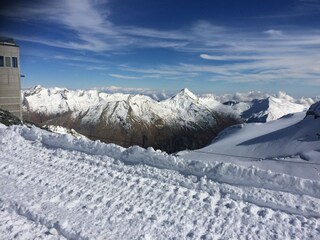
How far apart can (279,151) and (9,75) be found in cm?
2340

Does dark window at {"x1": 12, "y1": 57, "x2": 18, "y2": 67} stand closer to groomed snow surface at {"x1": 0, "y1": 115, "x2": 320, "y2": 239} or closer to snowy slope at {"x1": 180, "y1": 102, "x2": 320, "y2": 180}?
snowy slope at {"x1": 180, "y1": 102, "x2": 320, "y2": 180}

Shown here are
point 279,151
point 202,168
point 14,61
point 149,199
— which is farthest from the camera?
point 14,61

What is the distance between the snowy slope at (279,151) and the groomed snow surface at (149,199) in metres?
3.30

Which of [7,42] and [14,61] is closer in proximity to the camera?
[7,42]

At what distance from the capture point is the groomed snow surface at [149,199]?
7.81 metres

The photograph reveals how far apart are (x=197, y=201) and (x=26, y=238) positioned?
4.25 metres

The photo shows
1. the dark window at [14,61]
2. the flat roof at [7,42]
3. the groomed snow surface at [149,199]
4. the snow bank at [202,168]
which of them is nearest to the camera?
the groomed snow surface at [149,199]

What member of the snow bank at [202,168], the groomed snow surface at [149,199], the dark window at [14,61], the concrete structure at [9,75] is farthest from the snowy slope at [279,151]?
the dark window at [14,61]

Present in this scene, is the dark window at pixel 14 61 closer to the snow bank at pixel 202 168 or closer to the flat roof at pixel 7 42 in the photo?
the flat roof at pixel 7 42

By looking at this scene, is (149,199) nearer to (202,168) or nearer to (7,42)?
(202,168)

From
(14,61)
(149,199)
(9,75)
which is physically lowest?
(149,199)

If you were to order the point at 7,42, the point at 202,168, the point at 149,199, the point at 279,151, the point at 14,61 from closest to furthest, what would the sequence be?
the point at 149,199 → the point at 202,168 → the point at 279,151 → the point at 7,42 → the point at 14,61

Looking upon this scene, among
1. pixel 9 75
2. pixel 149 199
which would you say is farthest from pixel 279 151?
pixel 9 75

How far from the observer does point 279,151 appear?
63.8 ft
